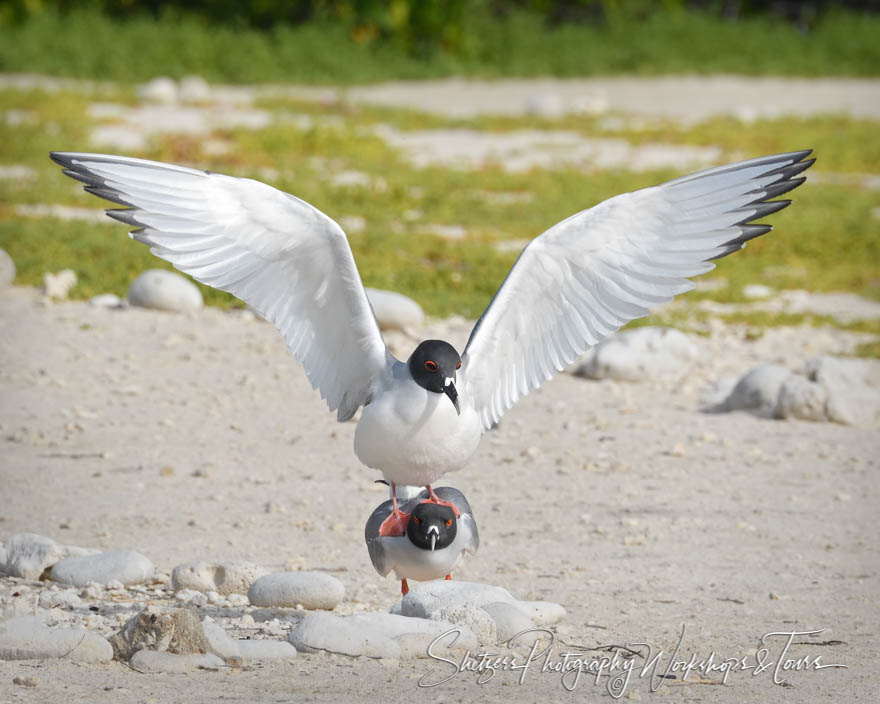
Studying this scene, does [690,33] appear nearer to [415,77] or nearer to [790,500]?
[415,77]

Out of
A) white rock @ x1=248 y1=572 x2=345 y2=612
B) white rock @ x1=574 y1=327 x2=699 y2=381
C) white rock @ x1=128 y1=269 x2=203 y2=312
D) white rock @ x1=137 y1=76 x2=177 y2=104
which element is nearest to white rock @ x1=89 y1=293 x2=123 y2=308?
white rock @ x1=128 y1=269 x2=203 y2=312

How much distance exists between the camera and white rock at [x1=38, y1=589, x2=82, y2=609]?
4.24 metres

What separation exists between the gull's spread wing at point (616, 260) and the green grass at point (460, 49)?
1548 centimetres

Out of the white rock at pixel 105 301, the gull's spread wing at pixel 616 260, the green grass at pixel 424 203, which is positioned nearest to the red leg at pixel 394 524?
the gull's spread wing at pixel 616 260

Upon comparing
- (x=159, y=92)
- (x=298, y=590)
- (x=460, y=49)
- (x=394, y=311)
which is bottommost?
(x=298, y=590)

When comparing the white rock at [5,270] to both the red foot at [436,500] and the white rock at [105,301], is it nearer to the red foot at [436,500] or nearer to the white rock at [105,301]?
the white rock at [105,301]

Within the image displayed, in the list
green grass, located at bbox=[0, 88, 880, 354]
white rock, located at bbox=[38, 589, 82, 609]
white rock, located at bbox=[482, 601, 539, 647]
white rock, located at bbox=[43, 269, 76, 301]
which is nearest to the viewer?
white rock, located at bbox=[482, 601, 539, 647]

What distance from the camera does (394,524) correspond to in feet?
14.2

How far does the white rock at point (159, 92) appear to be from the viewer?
16656mm

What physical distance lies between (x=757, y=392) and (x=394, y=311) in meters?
2.15

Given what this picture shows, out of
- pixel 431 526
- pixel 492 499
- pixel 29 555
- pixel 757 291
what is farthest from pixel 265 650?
pixel 757 291

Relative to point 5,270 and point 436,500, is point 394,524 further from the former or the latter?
point 5,270

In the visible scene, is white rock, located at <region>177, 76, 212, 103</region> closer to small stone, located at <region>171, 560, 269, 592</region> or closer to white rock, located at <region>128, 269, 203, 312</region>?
white rock, located at <region>128, 269, 203, 312</region>

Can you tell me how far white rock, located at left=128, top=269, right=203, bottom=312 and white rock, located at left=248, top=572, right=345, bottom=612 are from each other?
12.6 feet
